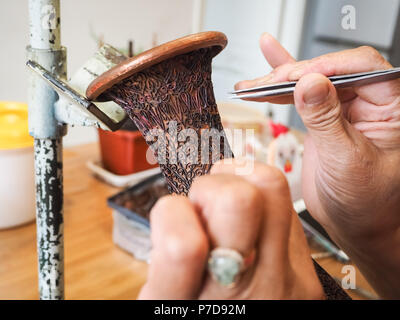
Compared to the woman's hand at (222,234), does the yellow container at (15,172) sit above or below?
below

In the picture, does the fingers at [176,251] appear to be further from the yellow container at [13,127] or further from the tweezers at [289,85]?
the yellow container at [13,127]

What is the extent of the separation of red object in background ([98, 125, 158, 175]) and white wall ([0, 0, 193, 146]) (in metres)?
0.51

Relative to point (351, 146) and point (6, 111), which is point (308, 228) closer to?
point (351, 146)

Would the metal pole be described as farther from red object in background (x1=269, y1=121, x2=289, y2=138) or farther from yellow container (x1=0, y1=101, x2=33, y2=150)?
red object in background (x1=269, y1=121, x2=289, y2=138)

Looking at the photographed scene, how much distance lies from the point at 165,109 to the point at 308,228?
0.55 metres

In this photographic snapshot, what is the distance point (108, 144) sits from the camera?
3.53 ft

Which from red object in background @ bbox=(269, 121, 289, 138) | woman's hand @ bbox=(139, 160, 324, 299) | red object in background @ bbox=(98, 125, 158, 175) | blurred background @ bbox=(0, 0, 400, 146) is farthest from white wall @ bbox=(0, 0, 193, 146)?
woman's hand @ bbox=(139, 160, 324, 299)

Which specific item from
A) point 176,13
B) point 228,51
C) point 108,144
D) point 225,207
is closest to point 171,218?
point 225,207

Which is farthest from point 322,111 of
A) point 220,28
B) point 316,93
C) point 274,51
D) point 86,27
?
point 220,28

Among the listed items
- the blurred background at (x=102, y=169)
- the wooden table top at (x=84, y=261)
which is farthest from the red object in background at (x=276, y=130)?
the wooden table top at (x=84, y=261)

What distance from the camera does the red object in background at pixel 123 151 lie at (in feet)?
3.42

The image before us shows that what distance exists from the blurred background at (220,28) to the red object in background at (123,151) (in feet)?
1.62

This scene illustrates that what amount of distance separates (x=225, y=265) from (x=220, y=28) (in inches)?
103

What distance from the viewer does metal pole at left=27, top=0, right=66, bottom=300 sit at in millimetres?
485
